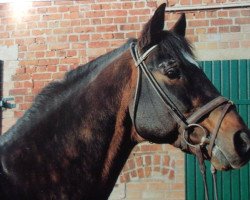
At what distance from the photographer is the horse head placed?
2035 millimetres

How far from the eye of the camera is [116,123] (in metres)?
2.24

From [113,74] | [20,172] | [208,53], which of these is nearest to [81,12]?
[208,53]

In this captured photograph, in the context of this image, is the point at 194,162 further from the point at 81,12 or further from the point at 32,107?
the point at 32,107

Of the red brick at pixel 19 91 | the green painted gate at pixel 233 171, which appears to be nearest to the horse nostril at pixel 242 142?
the green painted gate at pixel 233 171

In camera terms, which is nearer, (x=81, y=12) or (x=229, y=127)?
(x=229, y=127)

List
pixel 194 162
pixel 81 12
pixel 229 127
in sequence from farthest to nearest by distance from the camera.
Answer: pixel 81 12 < pixel 194 162 < pixel 229 127

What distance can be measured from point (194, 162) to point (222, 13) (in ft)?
6.80

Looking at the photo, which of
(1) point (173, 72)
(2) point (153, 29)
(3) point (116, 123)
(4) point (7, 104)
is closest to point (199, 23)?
(4) point (7, 104)

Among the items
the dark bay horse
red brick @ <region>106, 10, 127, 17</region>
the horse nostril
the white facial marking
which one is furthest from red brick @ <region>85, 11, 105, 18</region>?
the horse nostril

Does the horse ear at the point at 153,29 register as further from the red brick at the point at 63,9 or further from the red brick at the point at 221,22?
the red brick at the point at 63,9

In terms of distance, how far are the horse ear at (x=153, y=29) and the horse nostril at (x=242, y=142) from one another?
2.42 ft

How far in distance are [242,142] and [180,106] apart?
1.27 feet

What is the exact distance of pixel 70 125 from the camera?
2195 millimetres

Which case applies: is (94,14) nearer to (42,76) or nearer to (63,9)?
(63,9)
